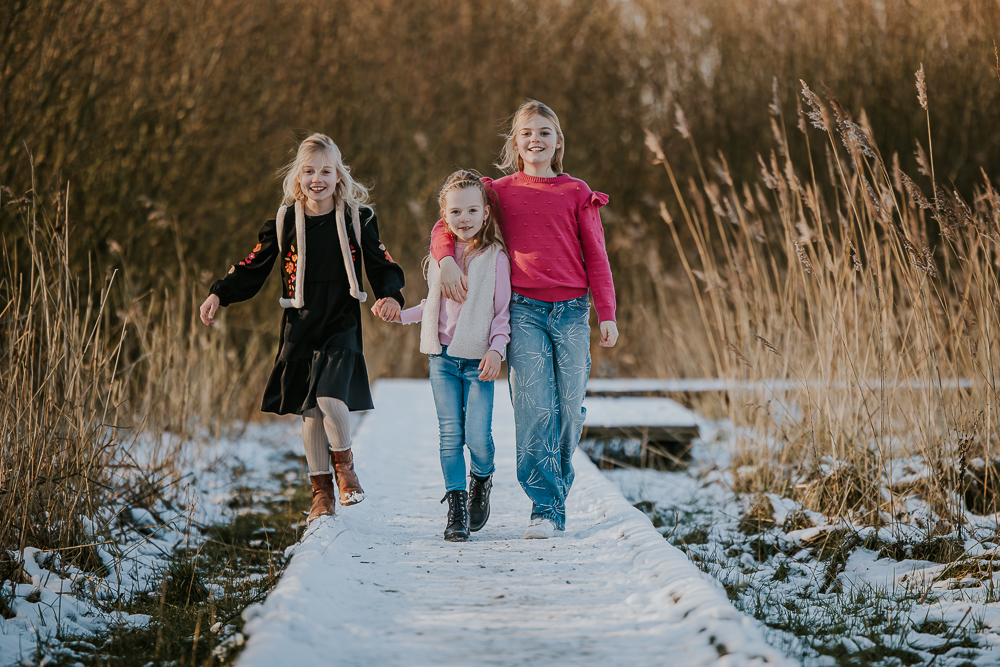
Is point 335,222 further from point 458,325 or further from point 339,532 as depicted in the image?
point 339,532

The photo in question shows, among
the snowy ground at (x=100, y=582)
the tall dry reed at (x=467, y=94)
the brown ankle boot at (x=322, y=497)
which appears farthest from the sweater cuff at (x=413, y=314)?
the tall dry reed at (x=467, y=94)

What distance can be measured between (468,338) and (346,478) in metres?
0.72

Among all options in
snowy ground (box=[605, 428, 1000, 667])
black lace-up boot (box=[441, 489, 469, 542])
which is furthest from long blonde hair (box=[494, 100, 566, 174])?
snowy ground (box=[605, 428, 1000, 667])

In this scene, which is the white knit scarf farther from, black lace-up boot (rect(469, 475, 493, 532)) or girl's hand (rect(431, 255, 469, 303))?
black lace-up boot (rect(469, 475, 493, 532))

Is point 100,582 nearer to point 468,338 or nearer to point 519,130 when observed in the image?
point 468,338

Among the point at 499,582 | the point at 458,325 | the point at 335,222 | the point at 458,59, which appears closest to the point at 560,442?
the point at 458,325

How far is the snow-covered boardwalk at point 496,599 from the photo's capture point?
1.78 metres

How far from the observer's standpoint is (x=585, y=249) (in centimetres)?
299

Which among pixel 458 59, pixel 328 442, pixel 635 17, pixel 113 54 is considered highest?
pixel 635 17

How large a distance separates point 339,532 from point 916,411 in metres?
2.13

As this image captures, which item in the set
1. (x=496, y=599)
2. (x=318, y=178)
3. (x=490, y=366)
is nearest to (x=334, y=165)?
(x=318, y=178)

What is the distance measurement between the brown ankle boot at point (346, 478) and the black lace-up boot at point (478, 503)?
0.45 meters

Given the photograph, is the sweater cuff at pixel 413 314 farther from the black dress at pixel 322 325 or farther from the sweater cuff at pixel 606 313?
the sweater cuff at pixel 606 313

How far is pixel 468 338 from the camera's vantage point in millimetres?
2854
